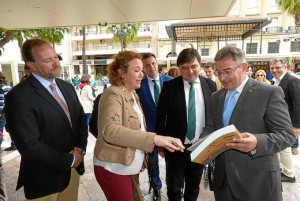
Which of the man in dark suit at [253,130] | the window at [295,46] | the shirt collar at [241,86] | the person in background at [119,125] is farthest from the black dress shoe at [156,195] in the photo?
the window at [295,46]

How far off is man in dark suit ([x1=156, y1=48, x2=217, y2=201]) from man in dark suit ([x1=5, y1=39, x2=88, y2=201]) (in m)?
1.11

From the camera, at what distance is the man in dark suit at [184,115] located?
107 inches

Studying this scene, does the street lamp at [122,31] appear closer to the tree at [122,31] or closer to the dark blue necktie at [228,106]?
the tree at [122,31]

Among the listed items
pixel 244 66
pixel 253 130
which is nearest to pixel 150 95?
pixel 244 66

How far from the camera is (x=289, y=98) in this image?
3.70 m

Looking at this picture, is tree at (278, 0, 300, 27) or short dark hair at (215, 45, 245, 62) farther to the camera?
tree at (278, 0, 300, 27)

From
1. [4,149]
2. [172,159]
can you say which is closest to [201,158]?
[172,159]

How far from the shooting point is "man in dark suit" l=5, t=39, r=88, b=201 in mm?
1849

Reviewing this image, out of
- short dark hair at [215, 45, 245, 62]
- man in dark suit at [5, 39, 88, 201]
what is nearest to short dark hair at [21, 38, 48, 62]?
man in dark suit at [5, 39, 88, 201]

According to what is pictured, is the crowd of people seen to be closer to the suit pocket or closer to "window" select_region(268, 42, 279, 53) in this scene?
the suit pocket

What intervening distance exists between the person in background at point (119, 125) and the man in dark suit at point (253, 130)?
731mm

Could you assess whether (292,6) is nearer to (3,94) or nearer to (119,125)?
(3,94)

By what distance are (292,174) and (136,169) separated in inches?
129

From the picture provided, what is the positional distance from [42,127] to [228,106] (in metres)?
1.59
